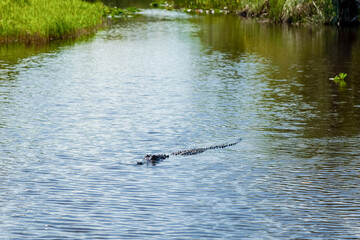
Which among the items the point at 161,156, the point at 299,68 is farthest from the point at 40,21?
the point at 161,156

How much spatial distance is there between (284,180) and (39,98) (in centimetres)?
1064

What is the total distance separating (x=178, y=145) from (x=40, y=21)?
2032 centimetres

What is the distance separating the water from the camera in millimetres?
9617

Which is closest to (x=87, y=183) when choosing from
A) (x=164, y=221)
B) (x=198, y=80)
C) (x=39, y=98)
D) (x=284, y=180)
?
(x=164, y=221)

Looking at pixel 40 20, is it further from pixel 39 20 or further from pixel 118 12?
pixel 118 12

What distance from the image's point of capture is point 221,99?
20.0 meters

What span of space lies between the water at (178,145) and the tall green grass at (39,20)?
2315mm

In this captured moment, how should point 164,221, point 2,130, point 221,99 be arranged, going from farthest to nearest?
point 221,99 → point 2,130 → point 164,221

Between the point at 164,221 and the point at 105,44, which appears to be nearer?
the point at 164,221

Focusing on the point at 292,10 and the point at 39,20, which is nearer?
the point at 39,20

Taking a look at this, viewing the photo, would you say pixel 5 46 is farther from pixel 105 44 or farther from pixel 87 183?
pixel 87 183

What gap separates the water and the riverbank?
91.4 inches

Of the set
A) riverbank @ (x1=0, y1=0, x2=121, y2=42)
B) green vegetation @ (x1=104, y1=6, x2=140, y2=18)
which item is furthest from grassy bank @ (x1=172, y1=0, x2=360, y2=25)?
riverbank @ (x1=0, y1=0, x2=121, y2=42)

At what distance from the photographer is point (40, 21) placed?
107ft
